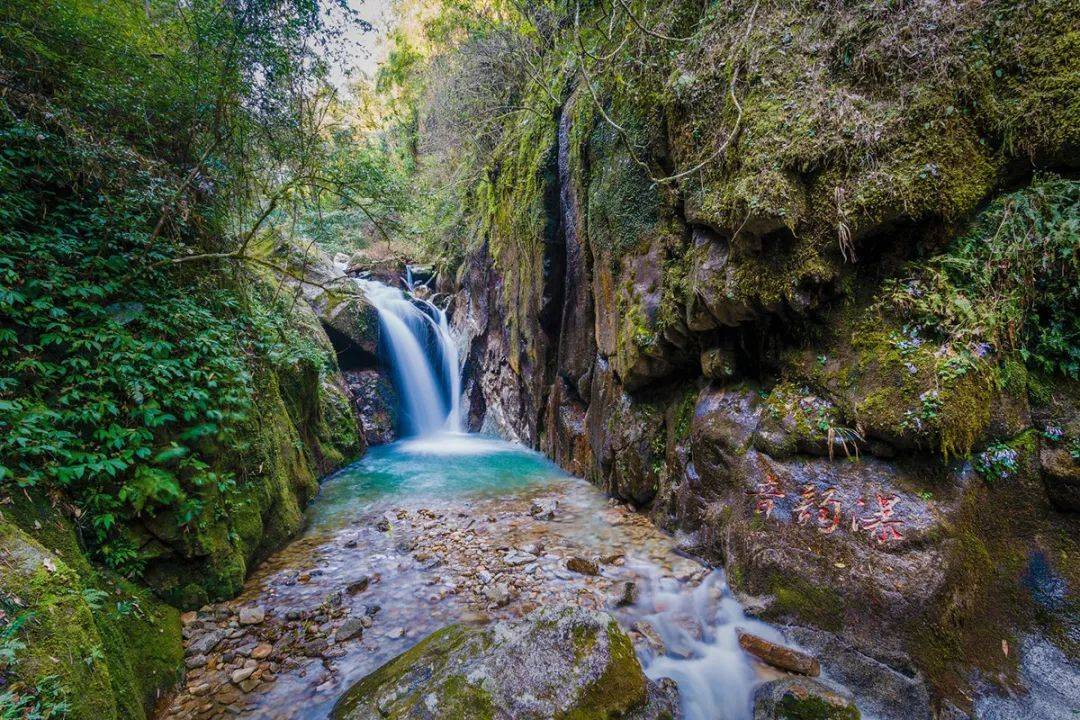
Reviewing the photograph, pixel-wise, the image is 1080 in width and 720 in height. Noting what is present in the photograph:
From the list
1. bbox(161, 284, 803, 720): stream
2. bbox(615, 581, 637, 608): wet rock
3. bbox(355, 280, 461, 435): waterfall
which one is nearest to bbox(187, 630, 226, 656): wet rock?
bbox(161, 284, 803, 720): stream

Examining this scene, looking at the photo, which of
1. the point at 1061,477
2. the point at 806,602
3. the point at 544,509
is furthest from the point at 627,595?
the point at 1061,477

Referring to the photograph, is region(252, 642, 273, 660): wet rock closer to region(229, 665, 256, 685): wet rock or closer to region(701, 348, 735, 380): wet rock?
region(229, 665, 256, 685): wet rock

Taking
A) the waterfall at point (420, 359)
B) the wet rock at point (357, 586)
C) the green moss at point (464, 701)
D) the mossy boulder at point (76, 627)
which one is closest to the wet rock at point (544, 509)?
the wet rock at point (357, 586)

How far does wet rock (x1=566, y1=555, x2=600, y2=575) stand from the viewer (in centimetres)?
429

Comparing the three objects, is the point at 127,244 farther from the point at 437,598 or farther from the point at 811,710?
the point at 811,710

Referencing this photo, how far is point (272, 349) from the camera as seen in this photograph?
552 cm

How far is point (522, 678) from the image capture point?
2.48 m

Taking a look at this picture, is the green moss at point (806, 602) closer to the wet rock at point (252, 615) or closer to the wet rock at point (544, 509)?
the wet rock at point (544, 509)

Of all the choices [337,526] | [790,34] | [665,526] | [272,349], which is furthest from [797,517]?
[272,349]

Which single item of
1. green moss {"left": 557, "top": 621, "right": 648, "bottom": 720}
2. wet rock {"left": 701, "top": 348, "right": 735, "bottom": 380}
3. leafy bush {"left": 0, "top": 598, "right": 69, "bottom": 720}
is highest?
wet rock {"left": 701, "top": 348, "right": 735, "bottom": 380}

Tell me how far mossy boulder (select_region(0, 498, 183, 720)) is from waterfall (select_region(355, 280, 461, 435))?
11119mm

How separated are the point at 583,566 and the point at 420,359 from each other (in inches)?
454

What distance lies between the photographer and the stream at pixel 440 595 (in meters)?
2.94

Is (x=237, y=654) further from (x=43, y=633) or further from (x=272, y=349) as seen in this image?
(x=272, y=349)
